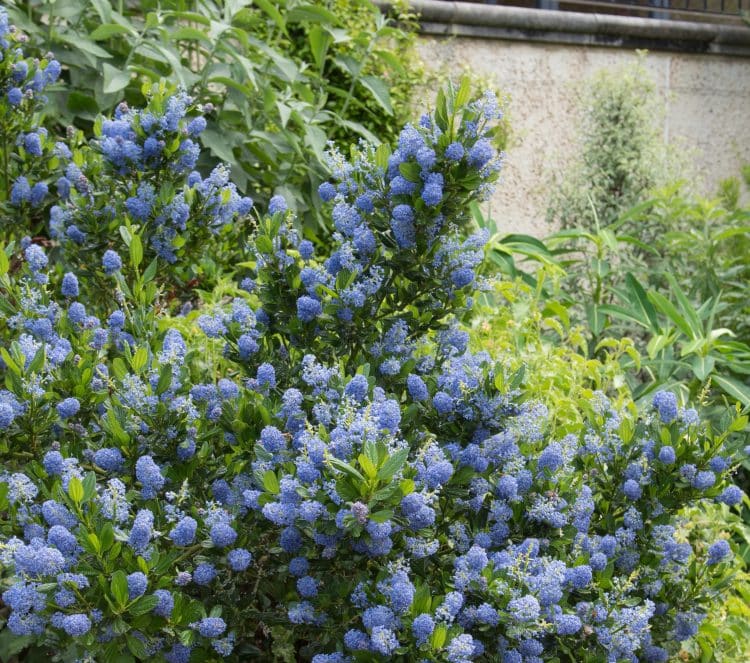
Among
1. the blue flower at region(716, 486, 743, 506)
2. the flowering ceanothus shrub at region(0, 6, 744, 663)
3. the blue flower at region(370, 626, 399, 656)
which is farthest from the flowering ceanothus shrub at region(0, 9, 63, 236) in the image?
the blue flower at region(716, 486, 743, 506)

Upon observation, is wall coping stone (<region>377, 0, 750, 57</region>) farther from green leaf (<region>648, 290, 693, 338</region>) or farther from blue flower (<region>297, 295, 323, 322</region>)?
blue flower (<region>297, 295, 323, 322</region>)

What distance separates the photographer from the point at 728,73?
758 centimetres

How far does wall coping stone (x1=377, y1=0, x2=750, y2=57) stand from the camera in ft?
20.1

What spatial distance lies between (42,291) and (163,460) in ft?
1.78

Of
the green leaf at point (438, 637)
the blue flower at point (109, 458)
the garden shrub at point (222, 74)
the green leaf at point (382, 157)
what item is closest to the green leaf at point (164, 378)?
the blue flower at point (109, 458)

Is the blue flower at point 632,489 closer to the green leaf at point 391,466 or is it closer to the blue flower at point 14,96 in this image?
the green leaf at point 391,466

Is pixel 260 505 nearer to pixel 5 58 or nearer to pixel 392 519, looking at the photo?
pixel 392 519

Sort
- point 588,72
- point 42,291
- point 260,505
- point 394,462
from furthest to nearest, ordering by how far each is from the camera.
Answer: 1. point 588,72
2. point 42,291
3. point 260,505
4. point 394,462

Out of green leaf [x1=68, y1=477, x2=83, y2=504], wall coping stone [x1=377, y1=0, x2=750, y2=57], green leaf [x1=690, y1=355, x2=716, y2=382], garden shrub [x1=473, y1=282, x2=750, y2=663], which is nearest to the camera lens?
green leaf [x1=68, y1=477, x2=83, y2=504]

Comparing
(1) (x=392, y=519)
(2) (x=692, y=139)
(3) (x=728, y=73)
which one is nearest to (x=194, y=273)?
(1) (x=392, y=519)

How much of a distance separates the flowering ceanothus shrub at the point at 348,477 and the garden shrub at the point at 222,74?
1701 millimetres

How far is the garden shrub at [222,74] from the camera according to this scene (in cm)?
375

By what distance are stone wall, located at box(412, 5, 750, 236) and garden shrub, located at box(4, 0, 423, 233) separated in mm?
1887

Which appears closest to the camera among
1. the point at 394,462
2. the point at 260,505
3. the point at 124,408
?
the point at 394,462
